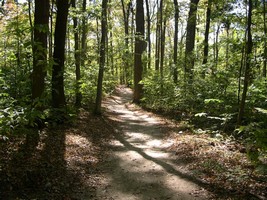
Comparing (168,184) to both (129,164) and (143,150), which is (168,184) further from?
(143,150)

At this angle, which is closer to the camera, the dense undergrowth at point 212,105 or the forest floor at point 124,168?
the forest floor at point 124,168

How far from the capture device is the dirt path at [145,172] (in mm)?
5371

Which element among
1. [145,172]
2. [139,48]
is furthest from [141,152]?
[139,48]

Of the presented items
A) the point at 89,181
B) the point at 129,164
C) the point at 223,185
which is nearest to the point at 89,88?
the point at 129,164

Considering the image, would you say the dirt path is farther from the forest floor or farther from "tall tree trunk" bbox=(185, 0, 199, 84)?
"tall tree trunk" bbox=(185, 0, 199, 84)

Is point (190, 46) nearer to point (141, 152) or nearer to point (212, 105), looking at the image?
point (212, 105)

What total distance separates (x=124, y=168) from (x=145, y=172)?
637 mm

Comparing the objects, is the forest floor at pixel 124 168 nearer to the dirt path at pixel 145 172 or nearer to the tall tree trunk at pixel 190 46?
the dirt path at pixel 145 172

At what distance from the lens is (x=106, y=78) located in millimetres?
25781

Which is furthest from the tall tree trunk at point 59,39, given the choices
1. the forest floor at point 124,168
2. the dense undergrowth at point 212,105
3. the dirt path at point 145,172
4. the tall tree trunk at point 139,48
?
the tall tree trunk at point 139,48

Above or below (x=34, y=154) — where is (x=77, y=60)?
above

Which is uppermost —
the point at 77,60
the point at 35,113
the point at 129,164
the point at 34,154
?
the point at 77,60

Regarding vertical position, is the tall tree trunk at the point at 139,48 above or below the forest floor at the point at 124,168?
above

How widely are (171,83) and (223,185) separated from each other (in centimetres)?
1120
